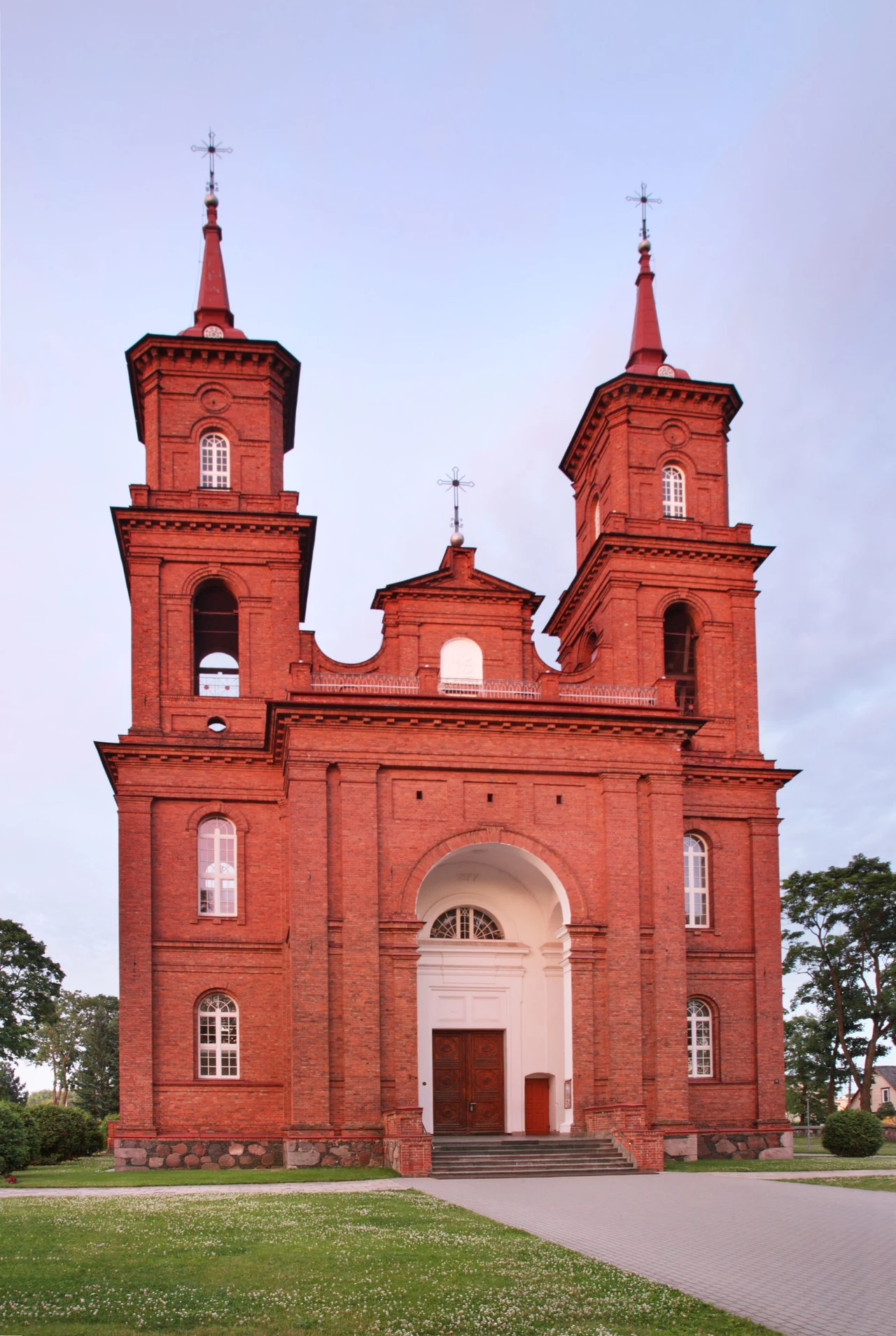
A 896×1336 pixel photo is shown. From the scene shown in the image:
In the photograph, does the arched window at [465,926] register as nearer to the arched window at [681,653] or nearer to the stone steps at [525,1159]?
the stone steps at [525,1159]

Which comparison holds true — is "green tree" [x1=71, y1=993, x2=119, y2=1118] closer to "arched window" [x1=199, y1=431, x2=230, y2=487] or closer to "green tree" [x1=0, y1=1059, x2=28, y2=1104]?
"green tree" [x1=0, y1=1059, x2=28, y2=1104]

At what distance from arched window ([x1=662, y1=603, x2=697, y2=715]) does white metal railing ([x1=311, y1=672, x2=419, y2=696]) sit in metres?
8.89

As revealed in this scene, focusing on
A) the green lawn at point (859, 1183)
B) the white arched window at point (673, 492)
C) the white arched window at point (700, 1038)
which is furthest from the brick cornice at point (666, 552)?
Result: the green lawn at point (859, 1183)

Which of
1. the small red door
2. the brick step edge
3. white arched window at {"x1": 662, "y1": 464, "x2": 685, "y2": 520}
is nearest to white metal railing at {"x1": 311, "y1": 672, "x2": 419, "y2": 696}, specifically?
the small red door

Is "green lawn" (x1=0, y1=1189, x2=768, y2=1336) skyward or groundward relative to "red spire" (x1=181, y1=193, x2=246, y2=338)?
groundward

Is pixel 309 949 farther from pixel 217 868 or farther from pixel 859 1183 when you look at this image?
pixel 859 1183

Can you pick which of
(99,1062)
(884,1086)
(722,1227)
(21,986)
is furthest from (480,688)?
(884,1086)

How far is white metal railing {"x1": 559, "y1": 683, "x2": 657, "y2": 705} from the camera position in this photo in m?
34.5

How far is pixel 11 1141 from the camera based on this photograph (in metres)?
27.9

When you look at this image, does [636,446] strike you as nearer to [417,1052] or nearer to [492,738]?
[492,738]

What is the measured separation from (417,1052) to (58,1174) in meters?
8.27

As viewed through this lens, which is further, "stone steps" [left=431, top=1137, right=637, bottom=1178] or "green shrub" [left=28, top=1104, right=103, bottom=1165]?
"green shrub" [left=28, top=1104, right=103, bottom=1165]

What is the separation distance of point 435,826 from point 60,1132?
14.1 meters

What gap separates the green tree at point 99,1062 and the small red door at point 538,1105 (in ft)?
106
